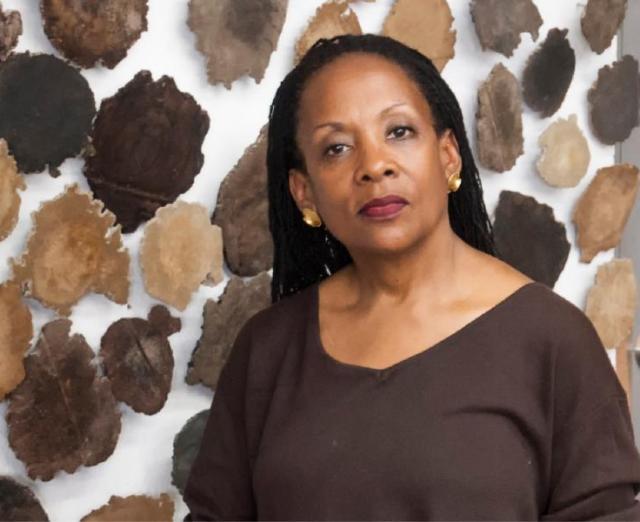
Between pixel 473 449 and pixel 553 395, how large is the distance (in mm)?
103

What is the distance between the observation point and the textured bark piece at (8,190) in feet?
4.33

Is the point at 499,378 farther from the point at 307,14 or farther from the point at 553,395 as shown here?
the point at 307,14

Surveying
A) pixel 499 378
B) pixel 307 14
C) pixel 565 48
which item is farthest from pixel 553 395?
pixel 565 48

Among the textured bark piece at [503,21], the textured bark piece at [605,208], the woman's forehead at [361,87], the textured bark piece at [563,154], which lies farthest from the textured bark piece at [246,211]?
the textured bark piece at [605,208]

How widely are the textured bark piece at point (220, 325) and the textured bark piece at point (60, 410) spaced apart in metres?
0.14

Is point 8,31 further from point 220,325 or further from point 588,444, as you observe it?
point 588,444

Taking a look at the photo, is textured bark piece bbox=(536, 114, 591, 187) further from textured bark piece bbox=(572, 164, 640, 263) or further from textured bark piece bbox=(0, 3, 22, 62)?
textured bark piece bbox=(0, 3, 22, 62)

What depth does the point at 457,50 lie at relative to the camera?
5.73 feet

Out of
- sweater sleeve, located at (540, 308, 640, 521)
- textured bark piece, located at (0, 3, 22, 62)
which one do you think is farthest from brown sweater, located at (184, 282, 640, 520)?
textured bark piece, located at (0, 3, 22, 62)

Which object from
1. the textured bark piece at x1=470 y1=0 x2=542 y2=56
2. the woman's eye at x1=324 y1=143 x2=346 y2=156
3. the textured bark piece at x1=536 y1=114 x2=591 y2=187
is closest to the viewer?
the woman's eye at x1=324 y1=143 x2=346 y2=156

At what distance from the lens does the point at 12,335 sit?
134 centimetres

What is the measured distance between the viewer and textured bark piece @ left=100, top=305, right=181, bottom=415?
1.43 m

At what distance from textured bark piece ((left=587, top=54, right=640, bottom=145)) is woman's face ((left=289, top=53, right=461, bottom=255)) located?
829 millimetres

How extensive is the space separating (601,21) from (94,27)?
3.24 feet
